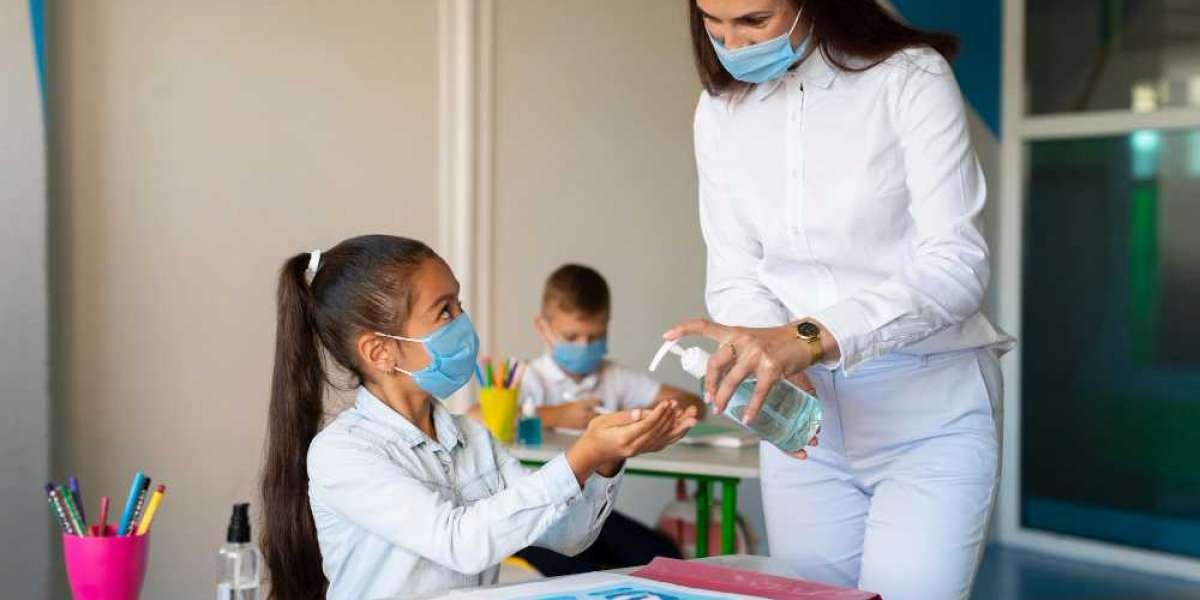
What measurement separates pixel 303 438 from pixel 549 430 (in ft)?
6.03

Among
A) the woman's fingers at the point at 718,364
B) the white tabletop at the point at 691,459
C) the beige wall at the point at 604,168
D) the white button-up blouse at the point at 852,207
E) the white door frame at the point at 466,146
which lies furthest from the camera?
the beige wall at the point at 604,168

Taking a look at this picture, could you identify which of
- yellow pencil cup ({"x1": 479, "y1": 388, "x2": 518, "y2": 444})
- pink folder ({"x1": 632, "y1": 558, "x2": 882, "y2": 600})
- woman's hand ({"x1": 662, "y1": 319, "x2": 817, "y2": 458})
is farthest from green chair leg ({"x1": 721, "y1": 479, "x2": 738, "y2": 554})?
woman's hand ({"x1": 662, "y1": 319, "x2": 817, "y2": 458})

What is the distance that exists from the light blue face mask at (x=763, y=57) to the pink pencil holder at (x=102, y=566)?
979mm

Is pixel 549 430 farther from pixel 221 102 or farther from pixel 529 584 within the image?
pixel 529 584

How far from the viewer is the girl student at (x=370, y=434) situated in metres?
1.95

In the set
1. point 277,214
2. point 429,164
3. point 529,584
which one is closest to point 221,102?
point 277,214

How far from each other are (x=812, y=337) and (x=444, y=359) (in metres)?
0.69

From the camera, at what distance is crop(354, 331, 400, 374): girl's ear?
2131 millimetres

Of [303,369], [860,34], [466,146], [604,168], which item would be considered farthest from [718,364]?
[604,168]

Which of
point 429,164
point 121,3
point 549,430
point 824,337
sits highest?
point 121,3

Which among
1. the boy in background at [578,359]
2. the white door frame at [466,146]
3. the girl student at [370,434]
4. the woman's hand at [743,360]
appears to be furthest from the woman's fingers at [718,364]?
the white door frame at [466,146]

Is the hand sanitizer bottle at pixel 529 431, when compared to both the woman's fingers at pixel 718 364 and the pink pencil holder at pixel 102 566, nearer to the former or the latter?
the pink pencil holder at pixel 102 566

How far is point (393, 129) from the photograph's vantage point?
182 inches

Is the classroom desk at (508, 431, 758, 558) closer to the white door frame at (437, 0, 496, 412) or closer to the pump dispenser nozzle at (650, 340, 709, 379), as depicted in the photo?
the white door frame at (437, 0, 496, 412)
